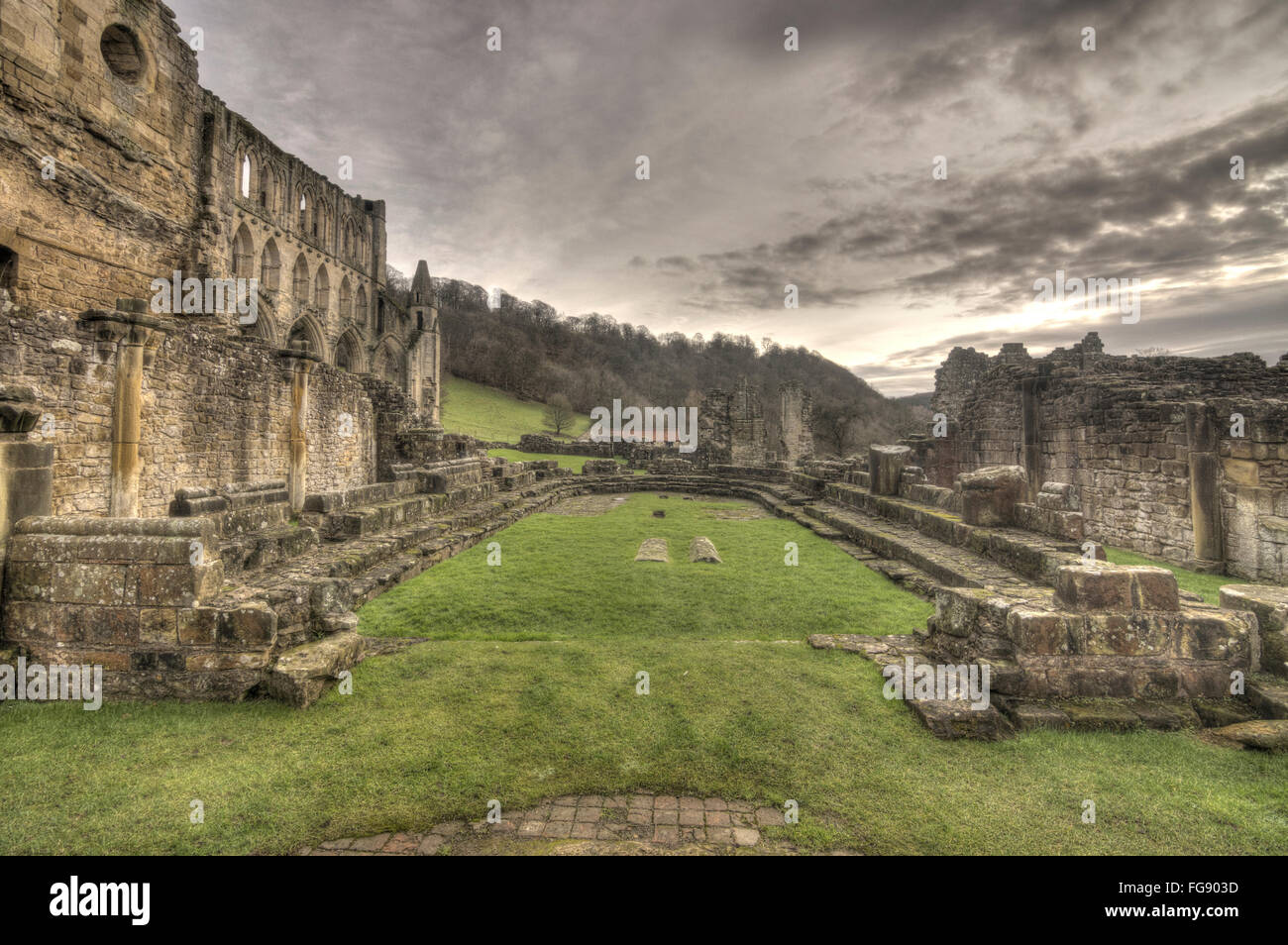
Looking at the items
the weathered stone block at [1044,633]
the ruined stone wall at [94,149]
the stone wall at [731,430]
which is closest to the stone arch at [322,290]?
the ruined stone wall at [94,149]

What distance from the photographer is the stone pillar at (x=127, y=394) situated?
8516 millimetres

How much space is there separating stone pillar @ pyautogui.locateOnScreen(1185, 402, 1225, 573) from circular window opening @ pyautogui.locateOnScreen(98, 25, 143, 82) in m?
21.8

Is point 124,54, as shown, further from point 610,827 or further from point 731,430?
point 731,430

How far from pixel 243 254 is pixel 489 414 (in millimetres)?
23188

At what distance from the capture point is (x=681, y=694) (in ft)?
15.2

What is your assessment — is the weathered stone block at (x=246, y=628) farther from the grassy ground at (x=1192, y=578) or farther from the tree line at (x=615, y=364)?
the tree line at (x=615, y=364)

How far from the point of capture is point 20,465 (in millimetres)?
4719

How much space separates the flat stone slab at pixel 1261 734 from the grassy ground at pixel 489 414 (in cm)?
3903

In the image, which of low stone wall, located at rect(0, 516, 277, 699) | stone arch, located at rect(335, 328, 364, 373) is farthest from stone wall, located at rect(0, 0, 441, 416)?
stone arch, located at rect(335, 328, 364, 373)

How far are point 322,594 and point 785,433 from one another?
31576 mm

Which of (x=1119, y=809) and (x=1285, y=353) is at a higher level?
(x=1285, y=353)

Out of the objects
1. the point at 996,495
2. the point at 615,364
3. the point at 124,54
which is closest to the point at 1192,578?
the point at 996,495
